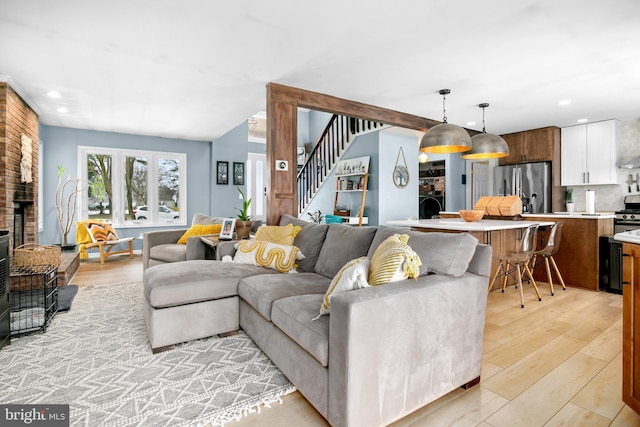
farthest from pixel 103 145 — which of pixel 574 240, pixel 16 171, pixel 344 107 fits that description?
pixel 574 240

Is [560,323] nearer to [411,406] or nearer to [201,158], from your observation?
[411,406]

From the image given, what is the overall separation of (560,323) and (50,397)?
11.9 ft

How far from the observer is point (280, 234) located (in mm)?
3064

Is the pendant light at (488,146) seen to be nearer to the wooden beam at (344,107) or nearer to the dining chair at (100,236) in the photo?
the wooden beam at (344,107)

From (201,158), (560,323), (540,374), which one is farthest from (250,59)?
(201,158)

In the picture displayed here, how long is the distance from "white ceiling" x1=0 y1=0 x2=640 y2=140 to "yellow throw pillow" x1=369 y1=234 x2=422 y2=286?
5.66ft

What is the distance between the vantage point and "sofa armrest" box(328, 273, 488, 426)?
4.44 feet

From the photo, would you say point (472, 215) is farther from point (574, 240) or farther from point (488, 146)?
→ point (574, 240)

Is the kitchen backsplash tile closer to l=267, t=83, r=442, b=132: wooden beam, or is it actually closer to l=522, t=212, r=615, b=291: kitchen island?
Result: l=522, t=212, r=615, b=291: kitchen island

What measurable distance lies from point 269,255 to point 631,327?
89.6 inches

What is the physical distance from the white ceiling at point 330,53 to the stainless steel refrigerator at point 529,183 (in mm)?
1173

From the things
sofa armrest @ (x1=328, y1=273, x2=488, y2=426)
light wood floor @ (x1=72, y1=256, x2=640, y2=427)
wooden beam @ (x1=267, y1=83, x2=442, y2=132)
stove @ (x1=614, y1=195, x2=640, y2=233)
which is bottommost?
light wood floor @ (x1=72, y1=256, x2=640, y2=427)

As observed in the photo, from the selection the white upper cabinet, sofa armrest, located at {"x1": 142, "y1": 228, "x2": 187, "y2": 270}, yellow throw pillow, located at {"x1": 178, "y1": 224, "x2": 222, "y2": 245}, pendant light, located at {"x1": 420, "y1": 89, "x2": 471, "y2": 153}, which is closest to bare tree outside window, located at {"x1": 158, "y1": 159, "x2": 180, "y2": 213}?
sofa armrest, located at {"x1": 142, "y1": 228, "x2": 187, "y2": 270}

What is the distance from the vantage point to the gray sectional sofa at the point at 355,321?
1.39 m
